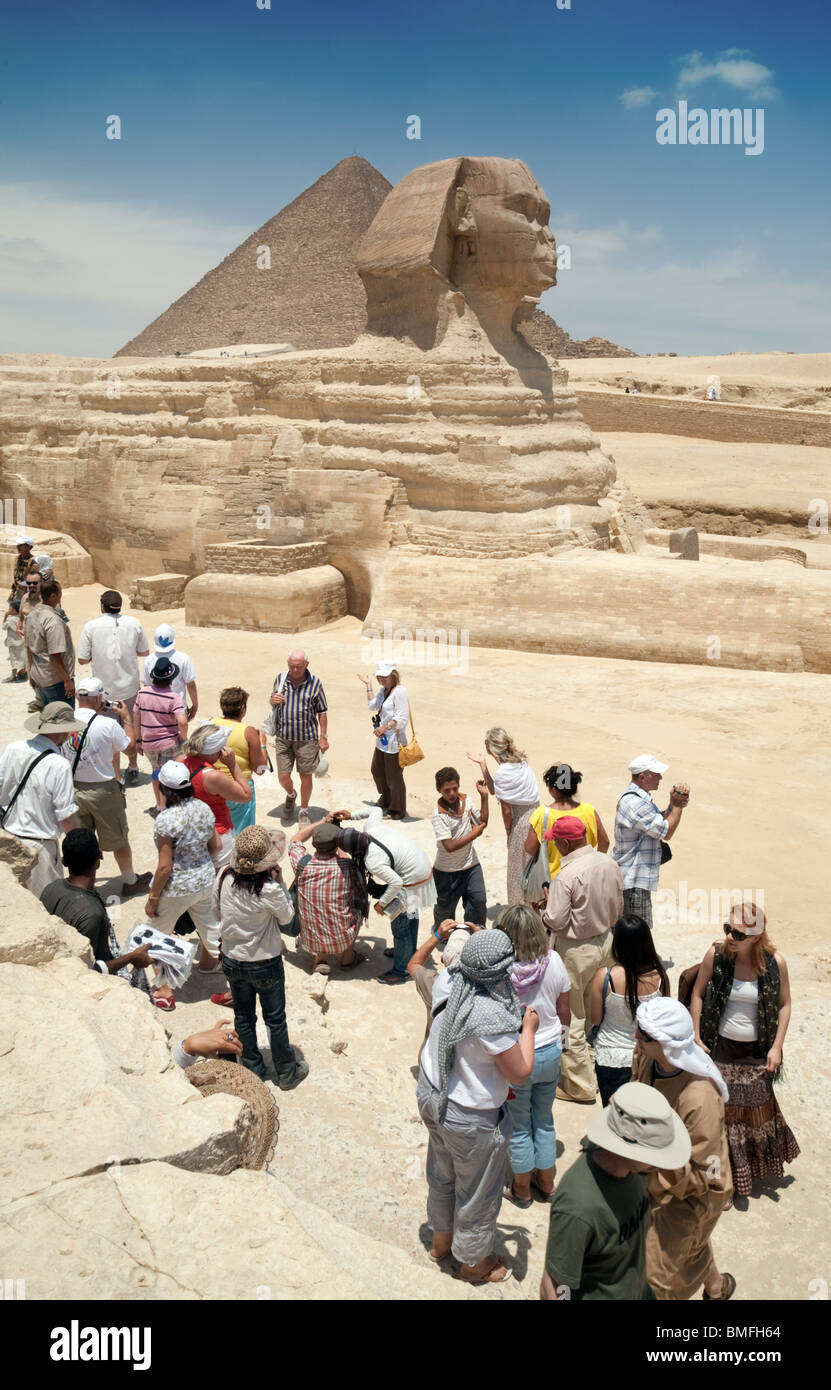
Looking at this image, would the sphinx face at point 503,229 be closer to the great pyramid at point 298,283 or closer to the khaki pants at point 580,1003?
the great pyramid at point 298,283

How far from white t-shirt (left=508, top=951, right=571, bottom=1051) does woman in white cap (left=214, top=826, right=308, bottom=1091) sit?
43.7 inches

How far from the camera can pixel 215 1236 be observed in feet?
8.36

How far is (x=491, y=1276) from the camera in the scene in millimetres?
3326

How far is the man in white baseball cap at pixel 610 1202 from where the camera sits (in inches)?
96.1

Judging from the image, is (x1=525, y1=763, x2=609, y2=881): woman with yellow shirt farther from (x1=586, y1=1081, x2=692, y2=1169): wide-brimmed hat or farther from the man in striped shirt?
the man in striped shirt

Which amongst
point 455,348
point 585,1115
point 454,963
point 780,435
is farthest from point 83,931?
point 780,435

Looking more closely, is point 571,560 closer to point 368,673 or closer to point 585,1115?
point 368,673

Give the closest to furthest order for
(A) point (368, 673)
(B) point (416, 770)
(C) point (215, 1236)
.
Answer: (C) point (215, 1236), (B) point (416, 770), (A) point (368, 673)

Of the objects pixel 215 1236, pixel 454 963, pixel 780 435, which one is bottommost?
pixel 215 1236

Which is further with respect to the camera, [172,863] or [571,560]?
[571,560]

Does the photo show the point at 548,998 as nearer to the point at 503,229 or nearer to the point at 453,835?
the point at 453,835

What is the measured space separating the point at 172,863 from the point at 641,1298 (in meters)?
2.94

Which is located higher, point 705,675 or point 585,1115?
point 705,675

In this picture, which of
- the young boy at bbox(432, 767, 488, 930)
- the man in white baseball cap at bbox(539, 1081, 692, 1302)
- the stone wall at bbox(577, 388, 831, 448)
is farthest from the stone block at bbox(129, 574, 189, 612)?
the stone wall at bbox(577, 388, 831, 448)
